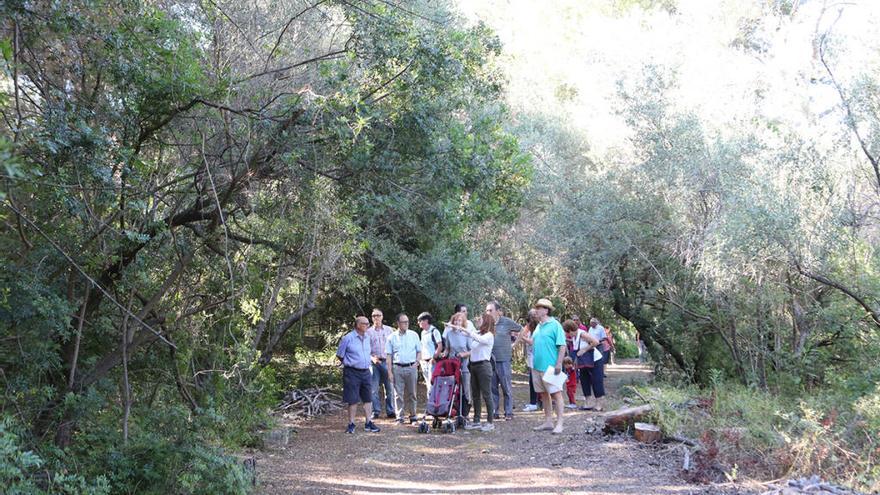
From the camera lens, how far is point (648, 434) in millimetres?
10352

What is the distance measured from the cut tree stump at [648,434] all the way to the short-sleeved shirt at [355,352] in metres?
4.28

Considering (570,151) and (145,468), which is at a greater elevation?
(570,151)

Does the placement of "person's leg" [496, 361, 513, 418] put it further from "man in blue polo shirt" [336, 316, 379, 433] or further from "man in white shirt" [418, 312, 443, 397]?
"man in blue polo shirt" [336, 316, 379, 433]

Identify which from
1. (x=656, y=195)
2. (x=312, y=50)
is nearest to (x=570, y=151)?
(x=656, y=195)

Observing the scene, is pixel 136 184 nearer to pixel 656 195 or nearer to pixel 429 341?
pixel 429 341

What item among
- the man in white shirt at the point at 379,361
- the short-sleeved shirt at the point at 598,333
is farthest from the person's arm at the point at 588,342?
the man in white shirt at the point at 379,361

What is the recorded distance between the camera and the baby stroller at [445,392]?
485 inches

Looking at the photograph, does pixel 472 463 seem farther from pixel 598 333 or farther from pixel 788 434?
pixel 598 333

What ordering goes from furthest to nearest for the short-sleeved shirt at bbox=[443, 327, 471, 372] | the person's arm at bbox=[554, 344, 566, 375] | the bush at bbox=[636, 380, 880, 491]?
the short-sleeved shirt at bbox=[443, 327, 471, 372] < the person's arm at bbox=[554, 344, 566, 375] < the bush at bbox=[636, 380, 880, 491]

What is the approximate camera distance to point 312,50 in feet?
36.0

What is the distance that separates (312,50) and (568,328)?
718 centimetres

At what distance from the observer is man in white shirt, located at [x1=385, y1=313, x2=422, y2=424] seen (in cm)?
1368

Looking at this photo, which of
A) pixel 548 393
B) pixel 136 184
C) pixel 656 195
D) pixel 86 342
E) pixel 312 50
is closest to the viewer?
pixel 136 184

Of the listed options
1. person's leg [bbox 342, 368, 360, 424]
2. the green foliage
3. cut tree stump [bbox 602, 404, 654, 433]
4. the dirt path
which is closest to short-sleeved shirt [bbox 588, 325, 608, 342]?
the dirt path
